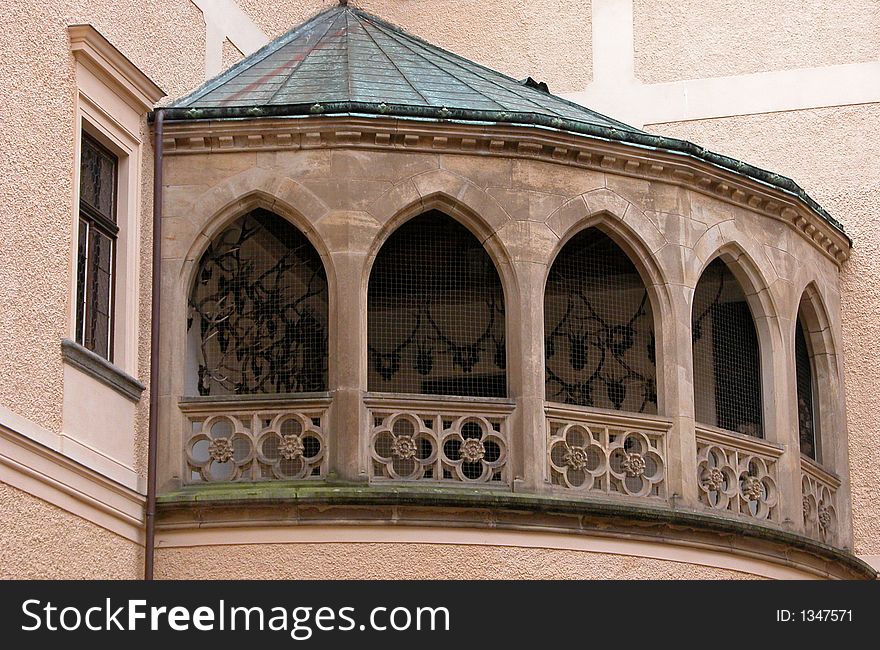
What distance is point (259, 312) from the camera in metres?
15.1

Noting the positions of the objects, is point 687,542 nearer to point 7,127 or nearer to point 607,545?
point 607,545

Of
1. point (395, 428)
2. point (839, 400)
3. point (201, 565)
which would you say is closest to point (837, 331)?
point (839, 400)

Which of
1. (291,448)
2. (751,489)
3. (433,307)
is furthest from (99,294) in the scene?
(751,489)

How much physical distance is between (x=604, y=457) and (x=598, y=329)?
124cm

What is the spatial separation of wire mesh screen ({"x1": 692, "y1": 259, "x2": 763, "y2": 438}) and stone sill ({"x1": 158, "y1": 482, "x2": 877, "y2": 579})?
5.49 ft

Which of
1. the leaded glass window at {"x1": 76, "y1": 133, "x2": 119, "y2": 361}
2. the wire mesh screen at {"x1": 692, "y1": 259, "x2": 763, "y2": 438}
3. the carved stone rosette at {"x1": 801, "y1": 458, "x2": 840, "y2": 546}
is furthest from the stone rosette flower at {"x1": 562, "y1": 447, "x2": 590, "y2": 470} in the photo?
the leaded glass window at {"x1": 76, "y1": 133, "x2": 119, "y2": 361}

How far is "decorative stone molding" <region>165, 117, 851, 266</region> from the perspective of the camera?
588 inches

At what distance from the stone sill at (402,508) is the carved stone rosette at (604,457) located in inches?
8.5

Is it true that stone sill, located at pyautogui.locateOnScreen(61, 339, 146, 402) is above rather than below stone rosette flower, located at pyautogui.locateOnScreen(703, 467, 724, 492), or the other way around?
above

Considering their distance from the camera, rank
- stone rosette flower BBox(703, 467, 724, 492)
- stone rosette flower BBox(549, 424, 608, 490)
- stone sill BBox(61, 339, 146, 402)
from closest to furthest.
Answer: stone sill BBox(61, 339, 146, 402) < stone rosette flower BBox(549, 424, 608, 490) < stone rosette flower BBox(703, 467, 724, 492)

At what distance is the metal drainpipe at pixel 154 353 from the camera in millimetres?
14102

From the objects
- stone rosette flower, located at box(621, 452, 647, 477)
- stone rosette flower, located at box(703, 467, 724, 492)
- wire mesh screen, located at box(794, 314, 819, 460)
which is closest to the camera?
stone rosette flower, located at box(621, 452, 647, 477)

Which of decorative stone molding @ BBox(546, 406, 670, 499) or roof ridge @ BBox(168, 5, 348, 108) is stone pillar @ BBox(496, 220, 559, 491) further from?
roof ridge @ BBox(168, 5, 348, 108)

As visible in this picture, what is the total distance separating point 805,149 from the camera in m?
18.7
